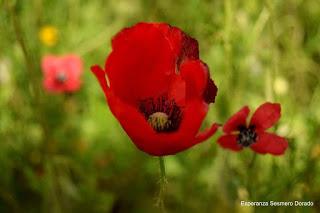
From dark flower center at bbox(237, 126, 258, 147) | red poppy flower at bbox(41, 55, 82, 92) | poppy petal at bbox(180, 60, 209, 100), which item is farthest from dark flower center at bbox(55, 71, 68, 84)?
poppy petal at bbox(180, 60, 209, 100)

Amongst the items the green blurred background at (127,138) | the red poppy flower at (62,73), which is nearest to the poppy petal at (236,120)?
the green blurred background at (127,138)

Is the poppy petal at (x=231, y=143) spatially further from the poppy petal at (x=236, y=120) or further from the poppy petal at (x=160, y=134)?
the poppy petal at (x=160, y=134)

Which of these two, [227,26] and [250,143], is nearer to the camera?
[250,143]

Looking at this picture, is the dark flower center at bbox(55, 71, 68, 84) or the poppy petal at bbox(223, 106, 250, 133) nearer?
the poppy petal at bbox(223, 106, 250, 133)

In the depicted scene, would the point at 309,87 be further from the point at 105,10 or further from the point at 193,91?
the point at 193,91

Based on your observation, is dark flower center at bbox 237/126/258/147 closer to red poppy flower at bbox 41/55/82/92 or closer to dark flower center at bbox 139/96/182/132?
dark flower center at bbox 139/96/182/132

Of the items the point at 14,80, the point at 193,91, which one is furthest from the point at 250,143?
the point at 14,80

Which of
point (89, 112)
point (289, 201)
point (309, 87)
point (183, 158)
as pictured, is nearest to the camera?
point (289, 201)

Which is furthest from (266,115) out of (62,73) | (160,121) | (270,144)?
(62,73)
